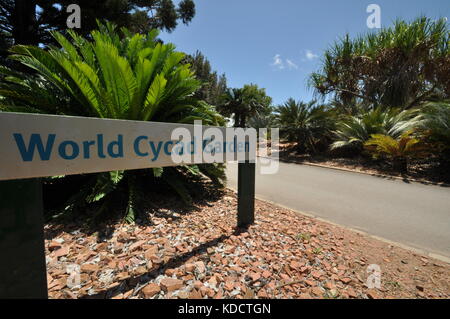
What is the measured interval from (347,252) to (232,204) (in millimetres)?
1761

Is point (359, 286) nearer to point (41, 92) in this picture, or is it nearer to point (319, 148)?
point (41, 92)

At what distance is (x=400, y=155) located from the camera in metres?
6.23

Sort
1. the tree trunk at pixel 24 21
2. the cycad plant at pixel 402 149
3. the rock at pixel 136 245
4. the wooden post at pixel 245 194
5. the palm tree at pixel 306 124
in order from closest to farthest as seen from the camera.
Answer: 1. the rock at pixel 136 245
2. the wooden post at pixel 245 194
3. the cycad plant at pixel 402 149
4. the tree trunk at pixel 24 21
5. the palm tree at pixel 306 124

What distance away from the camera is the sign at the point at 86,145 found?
1229mm

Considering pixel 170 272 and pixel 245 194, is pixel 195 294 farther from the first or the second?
pixel 245 194

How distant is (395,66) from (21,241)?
13.1 meters

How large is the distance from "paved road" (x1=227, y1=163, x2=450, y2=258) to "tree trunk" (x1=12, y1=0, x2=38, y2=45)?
32.6ft

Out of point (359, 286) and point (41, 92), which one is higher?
point (41, 92)

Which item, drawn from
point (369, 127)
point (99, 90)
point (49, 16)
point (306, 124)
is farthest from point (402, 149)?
point (49, 16)

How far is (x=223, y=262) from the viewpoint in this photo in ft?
6.55

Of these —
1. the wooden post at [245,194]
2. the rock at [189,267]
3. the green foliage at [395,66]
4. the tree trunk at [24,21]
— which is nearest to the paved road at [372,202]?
the wooden post at [245,194]

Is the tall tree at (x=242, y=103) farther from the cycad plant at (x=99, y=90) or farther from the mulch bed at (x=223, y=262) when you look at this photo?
the mulch bed at (x=223, y=262)
